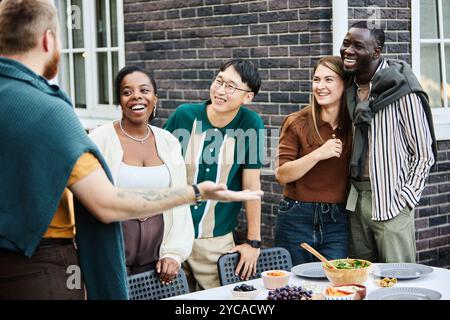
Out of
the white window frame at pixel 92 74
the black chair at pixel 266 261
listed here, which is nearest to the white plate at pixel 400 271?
the black chair at pixel 266 261

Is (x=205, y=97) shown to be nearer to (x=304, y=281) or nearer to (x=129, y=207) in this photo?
(x=304, y=281)

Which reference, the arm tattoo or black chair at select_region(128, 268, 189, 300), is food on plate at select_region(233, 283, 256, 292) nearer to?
black chair at select_region(128, 268, 189, 300)

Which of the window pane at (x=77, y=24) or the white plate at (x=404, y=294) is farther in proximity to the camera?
the window pane at (x=77, y=24)

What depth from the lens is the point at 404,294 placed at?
3818mm

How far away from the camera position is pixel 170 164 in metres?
4.55

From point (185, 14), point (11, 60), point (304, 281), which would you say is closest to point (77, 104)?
point (185, 14)

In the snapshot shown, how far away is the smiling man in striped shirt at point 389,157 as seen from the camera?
4.78m

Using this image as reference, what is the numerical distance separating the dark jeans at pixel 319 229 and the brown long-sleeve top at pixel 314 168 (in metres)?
0.05

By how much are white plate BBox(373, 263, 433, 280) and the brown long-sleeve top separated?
715 mm

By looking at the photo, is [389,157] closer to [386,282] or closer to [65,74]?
[386,282]

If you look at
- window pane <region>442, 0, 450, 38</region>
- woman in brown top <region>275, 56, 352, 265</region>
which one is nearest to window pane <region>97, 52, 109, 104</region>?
window pane <region>442, 0, 450, 38</region>

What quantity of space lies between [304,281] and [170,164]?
100cm

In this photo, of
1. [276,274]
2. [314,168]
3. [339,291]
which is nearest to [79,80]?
[314,168]

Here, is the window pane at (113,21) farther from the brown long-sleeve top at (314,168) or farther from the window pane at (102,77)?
the brown long-sleeve top at (314,168)
